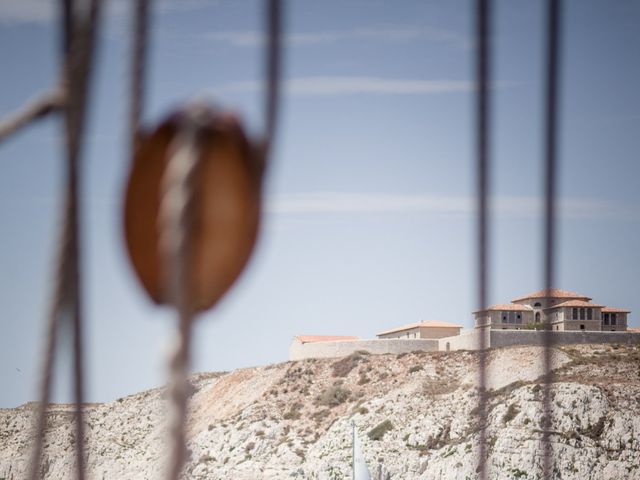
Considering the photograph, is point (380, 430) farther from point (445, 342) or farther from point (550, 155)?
point (550, 155)

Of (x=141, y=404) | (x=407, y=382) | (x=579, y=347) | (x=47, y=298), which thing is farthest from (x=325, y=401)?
(x=47, y=298)

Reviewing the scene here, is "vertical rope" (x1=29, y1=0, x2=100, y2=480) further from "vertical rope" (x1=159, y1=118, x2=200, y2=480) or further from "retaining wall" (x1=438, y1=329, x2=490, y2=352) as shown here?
"retaining wall" (x1=438, y1=329, x2=490, y2=352)

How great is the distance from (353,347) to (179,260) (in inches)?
2065

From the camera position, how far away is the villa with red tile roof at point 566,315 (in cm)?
5134

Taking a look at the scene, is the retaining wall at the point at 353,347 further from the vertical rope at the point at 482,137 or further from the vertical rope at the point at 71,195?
the vertical rope at the point at 71,195

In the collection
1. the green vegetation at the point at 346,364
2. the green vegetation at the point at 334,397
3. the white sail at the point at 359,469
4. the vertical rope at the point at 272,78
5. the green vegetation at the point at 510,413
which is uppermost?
the vertical rope at the point at 272,78

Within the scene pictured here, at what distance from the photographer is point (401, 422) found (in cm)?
4519

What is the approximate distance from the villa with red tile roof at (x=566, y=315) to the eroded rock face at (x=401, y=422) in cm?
520

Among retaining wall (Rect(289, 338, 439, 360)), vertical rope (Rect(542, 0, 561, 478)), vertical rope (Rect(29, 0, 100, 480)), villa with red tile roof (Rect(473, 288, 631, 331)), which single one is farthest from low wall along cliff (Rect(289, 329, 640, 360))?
vertical rope (Rect(29, 0, 100, 480))

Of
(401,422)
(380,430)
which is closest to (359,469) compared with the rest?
(380,430)

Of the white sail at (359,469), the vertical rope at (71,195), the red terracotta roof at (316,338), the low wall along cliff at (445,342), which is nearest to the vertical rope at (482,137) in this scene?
the vertical rope at (71,195)

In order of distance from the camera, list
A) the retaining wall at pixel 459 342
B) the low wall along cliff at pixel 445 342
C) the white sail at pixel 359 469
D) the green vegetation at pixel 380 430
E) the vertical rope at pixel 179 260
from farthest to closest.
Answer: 1. the retaining wall at pixel 459 342
2. the low wall along cliff at pixel 445 342
3. the green vegetation at pixel 380 430
4. the white sail at pixel 359 469
5. the vertical rope at pixel 179 260

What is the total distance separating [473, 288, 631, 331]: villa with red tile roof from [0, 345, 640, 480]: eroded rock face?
520 cm

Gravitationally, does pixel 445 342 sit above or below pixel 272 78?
below
